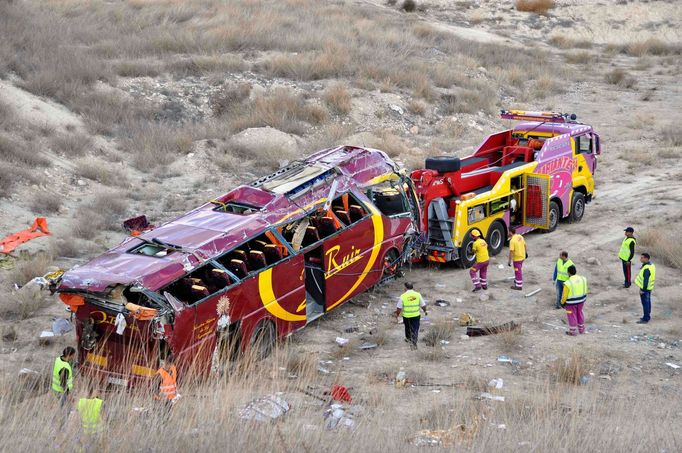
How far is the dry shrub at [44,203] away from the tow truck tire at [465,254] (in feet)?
28.5

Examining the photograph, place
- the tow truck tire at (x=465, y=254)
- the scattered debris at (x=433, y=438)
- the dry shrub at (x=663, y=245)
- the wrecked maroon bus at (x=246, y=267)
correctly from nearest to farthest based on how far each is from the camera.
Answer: the scattered debris at (x=433, y=438) < the wrecked maroon bus at (x=246, y=267) < the dry shrub at (x=663, y=245) < the tow truck tire at (x=465, y=254)

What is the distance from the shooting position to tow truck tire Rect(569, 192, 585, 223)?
1895 centimetres

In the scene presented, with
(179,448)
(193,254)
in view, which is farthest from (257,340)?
(179,448)

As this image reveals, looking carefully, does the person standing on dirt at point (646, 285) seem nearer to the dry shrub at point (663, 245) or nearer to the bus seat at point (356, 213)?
the dry shrub at point (663, 245)

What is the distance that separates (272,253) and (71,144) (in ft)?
35.4

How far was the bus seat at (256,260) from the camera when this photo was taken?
40.2 ft

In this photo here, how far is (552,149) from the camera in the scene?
18000mm

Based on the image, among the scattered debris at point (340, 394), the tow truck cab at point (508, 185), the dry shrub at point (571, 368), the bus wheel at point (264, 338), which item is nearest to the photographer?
the scattered debris at point (340, 394)

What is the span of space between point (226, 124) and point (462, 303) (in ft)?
37.7

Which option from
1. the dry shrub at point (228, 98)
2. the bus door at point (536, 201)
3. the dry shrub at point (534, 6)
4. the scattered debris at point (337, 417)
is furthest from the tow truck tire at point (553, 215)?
the dry shrub at point (534, 6)

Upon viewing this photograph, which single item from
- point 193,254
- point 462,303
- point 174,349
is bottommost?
point 462,303

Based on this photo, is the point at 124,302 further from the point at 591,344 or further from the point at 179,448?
the point at 591,344

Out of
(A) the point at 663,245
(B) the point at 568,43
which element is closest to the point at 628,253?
(A) the point at 663,245

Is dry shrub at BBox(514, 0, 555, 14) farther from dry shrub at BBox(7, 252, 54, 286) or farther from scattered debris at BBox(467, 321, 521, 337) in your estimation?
dry shrub at BBox(7, 252, 54, 286)
